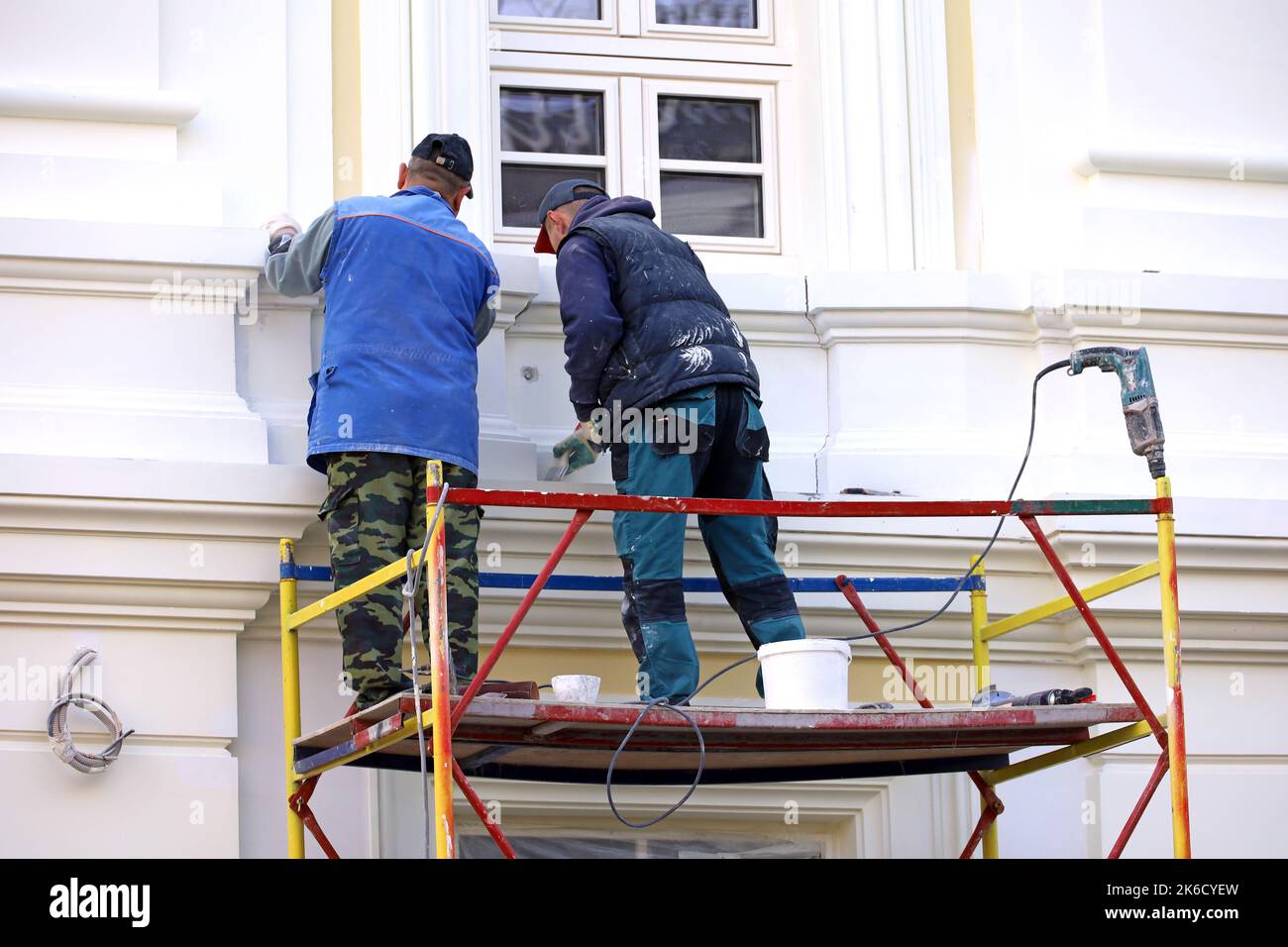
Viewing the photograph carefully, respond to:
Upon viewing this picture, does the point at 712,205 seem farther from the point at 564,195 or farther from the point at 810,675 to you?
the point at 810,675

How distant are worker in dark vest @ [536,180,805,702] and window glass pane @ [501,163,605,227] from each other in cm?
99

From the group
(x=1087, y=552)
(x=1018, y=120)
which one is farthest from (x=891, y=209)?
(x=1087, y=552)

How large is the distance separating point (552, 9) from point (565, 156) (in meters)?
0.56

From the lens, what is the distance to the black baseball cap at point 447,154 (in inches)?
320

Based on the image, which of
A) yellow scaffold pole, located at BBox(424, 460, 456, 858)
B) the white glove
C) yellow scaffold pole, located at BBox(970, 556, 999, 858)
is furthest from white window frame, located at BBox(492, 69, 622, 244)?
yellow scaffold pole, located at BBox(424, 460, 456, 858)

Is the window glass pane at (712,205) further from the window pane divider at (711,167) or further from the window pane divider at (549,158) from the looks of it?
the window pane divider at (549,158)

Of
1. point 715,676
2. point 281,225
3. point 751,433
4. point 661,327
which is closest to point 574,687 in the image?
point 715,676

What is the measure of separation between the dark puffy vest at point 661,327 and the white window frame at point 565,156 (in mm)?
1044

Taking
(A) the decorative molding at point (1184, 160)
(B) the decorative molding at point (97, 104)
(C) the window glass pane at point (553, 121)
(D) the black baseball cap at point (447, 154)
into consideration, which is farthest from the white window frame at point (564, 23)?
(A) the decorative molding at point (1184, 160)

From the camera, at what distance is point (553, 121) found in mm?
9164

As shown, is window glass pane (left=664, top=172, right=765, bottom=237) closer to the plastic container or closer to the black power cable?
the black power cable

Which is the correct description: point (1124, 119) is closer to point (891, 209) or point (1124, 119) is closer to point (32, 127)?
point (891, 209)

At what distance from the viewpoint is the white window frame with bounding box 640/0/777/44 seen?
9.30 meters

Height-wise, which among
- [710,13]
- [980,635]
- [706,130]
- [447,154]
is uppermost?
[710,13]
